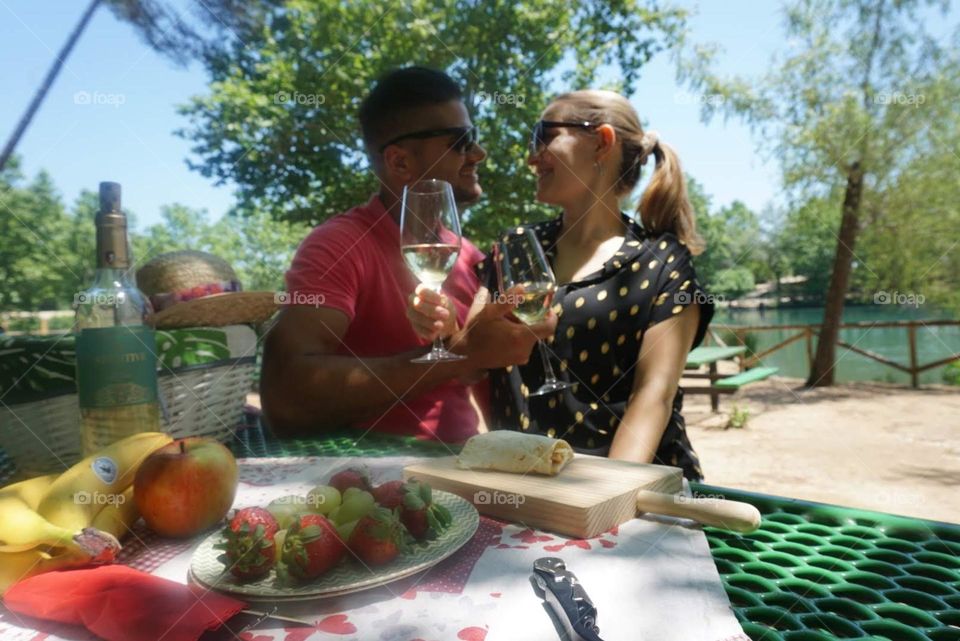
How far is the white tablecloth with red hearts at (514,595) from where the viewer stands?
75 cm

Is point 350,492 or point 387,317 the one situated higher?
point 387,317

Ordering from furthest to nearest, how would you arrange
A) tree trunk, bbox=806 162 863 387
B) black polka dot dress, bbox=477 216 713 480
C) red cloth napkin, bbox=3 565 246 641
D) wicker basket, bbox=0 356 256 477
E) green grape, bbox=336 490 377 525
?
tree trunk, bbox=806 162 863 387
black polka dot dress, bbox=477 216 713 480
wicker basket, bbox=0 356 256 477
green grape, bbox=336 490 377 525
red cloth napkin, bbox=3 565 246 641

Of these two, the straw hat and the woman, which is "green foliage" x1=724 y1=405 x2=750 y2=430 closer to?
the woman

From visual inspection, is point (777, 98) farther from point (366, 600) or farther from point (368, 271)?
point (366, 600)

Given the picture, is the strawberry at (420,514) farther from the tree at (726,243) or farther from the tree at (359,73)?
the tree at (726,243)

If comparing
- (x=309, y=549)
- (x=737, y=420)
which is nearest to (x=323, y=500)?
(x=309, y=549)

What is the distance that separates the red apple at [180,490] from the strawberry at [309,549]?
0.28m

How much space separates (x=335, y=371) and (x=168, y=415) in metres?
0.54

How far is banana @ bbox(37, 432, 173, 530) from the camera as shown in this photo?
997 mm

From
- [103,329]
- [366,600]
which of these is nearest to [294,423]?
[103,329]

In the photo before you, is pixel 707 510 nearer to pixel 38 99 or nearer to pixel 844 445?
pixel 38 99

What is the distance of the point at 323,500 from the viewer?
3.25 feet

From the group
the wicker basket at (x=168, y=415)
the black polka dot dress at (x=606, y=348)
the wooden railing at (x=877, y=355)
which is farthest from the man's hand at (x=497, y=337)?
the wooden railing at (x=877, y=355)

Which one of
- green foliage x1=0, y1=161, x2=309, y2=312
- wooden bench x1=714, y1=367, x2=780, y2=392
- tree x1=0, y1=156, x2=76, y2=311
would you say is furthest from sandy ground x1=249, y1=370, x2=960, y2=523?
tree x1=0, y1=156, x2=76, y2=311
